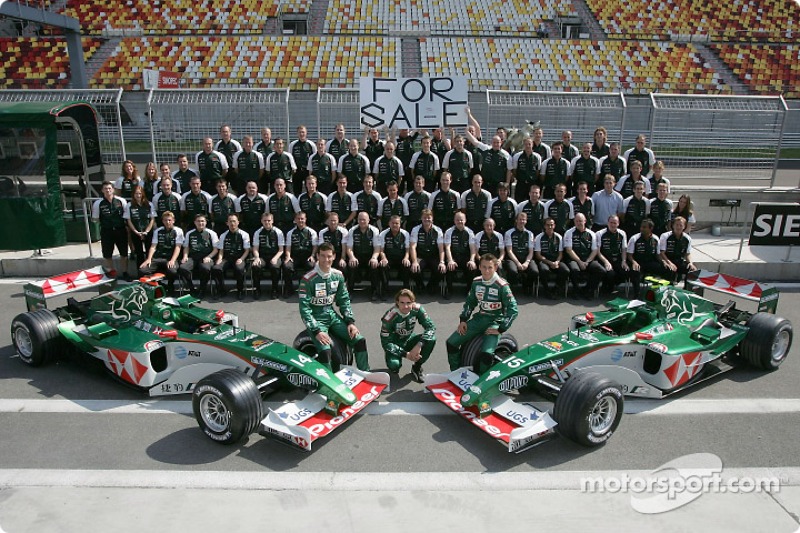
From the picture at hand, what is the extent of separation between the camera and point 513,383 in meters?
5.56

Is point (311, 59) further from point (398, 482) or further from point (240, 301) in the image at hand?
point (398, 482)

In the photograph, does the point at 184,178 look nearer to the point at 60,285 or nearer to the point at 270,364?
the point at 60,285

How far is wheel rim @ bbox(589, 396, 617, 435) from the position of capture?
5.15m

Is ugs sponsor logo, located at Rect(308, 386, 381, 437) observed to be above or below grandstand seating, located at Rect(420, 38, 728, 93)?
below

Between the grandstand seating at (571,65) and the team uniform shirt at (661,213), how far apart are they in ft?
48.6

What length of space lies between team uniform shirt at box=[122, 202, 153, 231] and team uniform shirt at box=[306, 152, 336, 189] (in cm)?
276

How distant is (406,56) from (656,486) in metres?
24.4

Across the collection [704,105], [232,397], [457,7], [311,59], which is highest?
[457,7]

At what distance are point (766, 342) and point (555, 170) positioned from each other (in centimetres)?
480

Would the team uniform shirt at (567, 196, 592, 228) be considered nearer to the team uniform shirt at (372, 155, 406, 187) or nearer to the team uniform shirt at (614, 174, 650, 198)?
the team uniform shirt at (614, 174, 650, 198)

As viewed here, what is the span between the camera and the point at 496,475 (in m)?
4.82

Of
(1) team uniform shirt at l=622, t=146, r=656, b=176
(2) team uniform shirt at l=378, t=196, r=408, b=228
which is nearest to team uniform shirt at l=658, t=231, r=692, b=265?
(1) team uniform shirt at l=622, t=146, r=656, b=176

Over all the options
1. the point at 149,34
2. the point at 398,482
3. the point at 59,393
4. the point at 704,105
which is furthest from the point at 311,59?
the point at 398,482

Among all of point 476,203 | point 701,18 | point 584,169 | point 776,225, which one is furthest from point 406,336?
point 701,18
